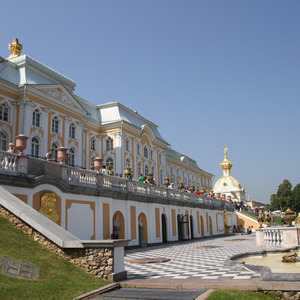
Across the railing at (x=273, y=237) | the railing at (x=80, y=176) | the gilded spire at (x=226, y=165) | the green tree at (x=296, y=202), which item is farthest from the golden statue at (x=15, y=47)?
the green tree at (x=296, y=202)

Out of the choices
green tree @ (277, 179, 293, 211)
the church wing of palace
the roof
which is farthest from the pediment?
green tree @ (277, 179, 293, 211)

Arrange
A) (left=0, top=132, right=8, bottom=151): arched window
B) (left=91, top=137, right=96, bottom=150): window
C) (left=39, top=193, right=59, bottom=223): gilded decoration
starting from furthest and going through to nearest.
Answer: (left=91, top=137, right=96, bottom=150): window, (left=0, top=132, right=8, bottom=151): arched window, (left=39, top=193, right=59, bottom=223): gilded decoration

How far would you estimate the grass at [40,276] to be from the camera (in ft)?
23.3

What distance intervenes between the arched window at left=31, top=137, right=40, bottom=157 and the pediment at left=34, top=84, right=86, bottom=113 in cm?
420

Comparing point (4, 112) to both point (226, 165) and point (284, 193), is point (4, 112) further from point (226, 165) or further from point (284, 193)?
point (284, 193)

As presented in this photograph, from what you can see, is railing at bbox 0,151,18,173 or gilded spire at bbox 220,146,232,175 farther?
gilded spire at bbox 220,146,232,175

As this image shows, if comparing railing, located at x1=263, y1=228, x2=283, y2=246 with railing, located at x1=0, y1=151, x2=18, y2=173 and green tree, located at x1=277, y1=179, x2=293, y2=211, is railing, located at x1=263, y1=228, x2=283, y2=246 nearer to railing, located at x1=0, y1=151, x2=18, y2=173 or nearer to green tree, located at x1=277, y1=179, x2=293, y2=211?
railing, located at x1=0, y1=151, x2=18, y2=173

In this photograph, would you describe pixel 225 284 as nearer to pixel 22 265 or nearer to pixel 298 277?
pixel 298 277

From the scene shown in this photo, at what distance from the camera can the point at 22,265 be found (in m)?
8.14

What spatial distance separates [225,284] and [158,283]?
166cm

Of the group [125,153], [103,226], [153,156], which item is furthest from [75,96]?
[103,226]

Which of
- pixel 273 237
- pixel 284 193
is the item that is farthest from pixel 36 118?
pixel 284 193

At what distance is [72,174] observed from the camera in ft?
59.3

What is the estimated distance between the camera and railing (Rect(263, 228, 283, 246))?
19.8 m
